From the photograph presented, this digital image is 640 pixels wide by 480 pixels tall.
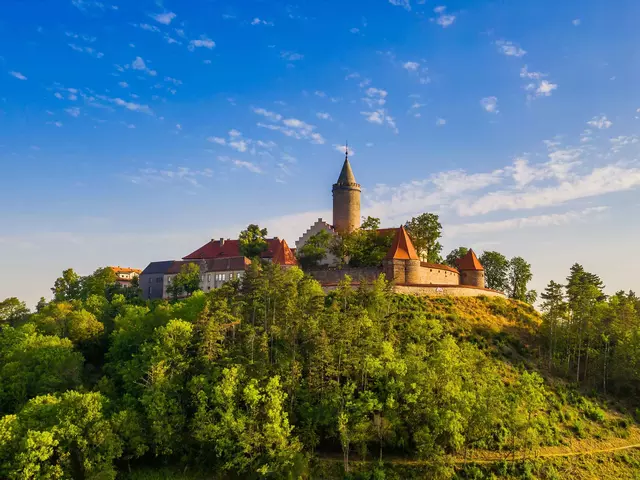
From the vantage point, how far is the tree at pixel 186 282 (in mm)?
79562

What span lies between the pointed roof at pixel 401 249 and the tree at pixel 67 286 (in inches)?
2030

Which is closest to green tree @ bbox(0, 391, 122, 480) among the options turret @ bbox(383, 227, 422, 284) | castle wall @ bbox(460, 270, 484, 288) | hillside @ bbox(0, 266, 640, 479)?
hillside @ bbox(0, 266, 640, 479)

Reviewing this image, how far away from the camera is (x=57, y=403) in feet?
144

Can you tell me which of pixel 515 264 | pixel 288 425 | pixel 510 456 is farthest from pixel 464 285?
pixel 288 425

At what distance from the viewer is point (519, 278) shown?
3772 inches

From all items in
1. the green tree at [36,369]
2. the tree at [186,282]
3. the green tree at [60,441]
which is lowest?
the green tree at [60,441]

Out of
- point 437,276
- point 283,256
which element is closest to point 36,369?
point 283,256

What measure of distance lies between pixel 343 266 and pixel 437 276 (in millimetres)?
13950

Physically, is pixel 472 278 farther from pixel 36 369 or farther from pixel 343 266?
pixel 36 369

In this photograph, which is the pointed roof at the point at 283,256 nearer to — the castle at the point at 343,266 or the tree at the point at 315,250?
the castle at the point at 343,266

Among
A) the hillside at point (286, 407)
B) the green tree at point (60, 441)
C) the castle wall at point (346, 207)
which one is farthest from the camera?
the castle wall at point (346, 207)

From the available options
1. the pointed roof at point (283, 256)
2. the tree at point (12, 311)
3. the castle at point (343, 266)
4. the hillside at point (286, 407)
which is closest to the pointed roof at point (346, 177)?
the castle at point (343, 266)

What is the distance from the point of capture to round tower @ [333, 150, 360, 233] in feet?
284

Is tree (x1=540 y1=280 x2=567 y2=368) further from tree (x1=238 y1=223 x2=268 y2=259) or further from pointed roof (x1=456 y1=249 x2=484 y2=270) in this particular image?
tree (x1=238 y1=223 x2=268 y2=259)
